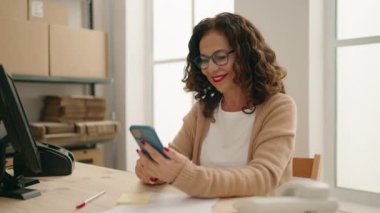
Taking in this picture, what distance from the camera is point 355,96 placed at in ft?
6.90

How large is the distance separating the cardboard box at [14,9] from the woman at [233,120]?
5.79ft

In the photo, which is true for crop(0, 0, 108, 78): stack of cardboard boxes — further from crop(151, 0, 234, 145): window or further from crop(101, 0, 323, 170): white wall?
crop(101, 0, 323, 170): white wall

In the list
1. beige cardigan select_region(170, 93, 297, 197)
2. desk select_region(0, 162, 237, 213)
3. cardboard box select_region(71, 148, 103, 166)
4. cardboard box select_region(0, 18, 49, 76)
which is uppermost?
cardboard box select_region(0, 18, 49, 76)

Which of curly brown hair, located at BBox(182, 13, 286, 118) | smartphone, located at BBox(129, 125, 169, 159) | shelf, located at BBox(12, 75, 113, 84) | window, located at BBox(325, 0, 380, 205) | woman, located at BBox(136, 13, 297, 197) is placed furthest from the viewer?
shelf, located at BBox(12, 75, 113, 84)

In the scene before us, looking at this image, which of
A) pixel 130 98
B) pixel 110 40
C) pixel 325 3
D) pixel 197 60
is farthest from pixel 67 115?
pixel 325 3

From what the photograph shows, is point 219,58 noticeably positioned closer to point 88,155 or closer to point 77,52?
point 77,52

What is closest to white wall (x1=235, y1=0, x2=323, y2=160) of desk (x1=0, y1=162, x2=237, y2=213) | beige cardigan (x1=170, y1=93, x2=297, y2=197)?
beige cardigan (x1=170, y1=93, x2=297, y2=197)

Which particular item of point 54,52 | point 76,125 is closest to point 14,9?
point 54,52

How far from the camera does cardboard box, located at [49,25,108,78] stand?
2807mm

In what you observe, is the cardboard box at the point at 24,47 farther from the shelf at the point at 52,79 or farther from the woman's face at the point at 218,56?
the woman's face at the point at 218,56

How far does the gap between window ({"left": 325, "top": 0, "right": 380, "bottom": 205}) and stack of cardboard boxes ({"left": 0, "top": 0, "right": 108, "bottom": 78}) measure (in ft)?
6.19

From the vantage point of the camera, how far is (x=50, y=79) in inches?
110

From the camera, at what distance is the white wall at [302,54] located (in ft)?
6.66

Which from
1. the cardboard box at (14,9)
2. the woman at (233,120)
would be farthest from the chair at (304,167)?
the cardboard box at (14,9)
